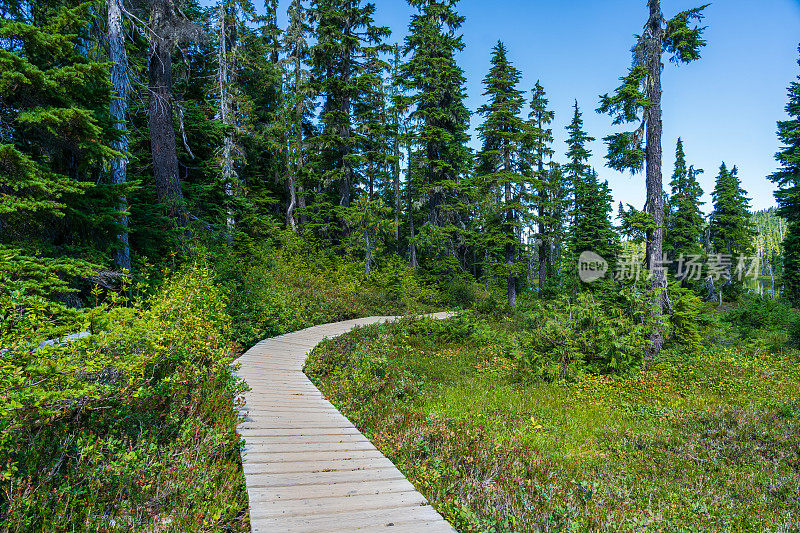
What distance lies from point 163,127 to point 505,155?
59.9 ft

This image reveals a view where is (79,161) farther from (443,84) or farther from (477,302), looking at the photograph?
(443,84)

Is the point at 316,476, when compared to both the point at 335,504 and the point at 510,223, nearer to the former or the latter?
the point at 335,504

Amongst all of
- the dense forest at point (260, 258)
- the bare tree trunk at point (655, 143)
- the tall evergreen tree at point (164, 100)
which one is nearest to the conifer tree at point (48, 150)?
the dense forest at point (260, 258)

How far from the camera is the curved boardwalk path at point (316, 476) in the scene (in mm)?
3121

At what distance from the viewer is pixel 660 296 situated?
41.9 feet

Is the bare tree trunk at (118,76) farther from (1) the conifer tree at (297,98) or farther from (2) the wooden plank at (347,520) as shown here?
(1) the conifer tree at (297,98)

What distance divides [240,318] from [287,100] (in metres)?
19.6

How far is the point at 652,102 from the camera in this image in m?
13.1

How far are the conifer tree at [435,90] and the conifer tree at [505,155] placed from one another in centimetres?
298

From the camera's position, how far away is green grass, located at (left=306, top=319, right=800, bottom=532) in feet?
12.6

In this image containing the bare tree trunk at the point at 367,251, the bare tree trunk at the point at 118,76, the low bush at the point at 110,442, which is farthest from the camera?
the bare tree trunk at the point at 367,251

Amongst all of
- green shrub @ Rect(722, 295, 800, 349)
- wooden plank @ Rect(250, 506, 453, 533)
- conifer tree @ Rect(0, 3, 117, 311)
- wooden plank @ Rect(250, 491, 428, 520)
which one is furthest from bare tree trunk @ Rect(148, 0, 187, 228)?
green shrub @ Rect(722, 295, 800, 349)

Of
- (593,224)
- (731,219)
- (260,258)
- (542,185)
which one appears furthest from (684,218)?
(260,258)

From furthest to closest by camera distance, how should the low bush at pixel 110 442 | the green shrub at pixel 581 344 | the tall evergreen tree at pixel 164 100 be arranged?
the tall evergreen tree at pixel 164 100 < the green shrub at pixel 581 344 < the low bush at pixel 110 442
